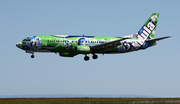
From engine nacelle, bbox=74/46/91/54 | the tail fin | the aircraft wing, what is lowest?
engine nacelle, bbox=74/46/91/54

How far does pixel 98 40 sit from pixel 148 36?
1470 cm

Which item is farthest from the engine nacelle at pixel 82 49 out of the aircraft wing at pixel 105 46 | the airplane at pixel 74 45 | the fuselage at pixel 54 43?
the aircraft wing at pixel 105 46

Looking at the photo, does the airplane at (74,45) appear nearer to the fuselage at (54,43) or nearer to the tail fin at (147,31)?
the fuselage at (54,43)

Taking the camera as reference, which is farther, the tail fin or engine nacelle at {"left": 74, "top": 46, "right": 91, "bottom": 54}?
the tail fin

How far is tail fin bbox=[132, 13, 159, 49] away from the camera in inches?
2896

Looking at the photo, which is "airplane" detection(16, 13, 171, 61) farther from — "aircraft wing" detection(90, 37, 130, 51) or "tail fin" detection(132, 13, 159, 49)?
"tail fin" detection(132, 13, 159, 49)

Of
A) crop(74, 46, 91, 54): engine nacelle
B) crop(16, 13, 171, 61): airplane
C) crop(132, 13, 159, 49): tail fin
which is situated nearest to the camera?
crop(74, 46, 91, 54): engine nacelle

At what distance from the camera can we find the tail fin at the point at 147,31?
73.6 meters

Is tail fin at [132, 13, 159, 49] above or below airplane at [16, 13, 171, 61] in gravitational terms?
above

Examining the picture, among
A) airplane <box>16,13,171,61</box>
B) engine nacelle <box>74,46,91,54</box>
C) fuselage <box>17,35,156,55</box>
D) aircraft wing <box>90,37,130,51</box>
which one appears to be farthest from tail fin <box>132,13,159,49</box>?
engine nacelle <box>74,46,91,54</box>

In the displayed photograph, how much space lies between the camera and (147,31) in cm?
7769

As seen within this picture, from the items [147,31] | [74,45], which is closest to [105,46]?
[74,45]

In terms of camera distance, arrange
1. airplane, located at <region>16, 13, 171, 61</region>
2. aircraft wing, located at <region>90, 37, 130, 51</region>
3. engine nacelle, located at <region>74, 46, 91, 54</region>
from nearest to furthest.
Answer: engine nacelle, located at <region>74, 46, 91, 54</region>
aircraft wing, located at <region>90, 37, 130, 51</region>
airplane, located at <region>16, 13, 171, 61</region>
